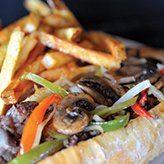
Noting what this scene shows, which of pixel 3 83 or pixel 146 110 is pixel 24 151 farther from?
pixel 146 110

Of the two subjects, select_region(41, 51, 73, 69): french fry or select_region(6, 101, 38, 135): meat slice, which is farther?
select_region(41, 51, 73, 69): french fry

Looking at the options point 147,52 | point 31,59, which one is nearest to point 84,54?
point 31,59

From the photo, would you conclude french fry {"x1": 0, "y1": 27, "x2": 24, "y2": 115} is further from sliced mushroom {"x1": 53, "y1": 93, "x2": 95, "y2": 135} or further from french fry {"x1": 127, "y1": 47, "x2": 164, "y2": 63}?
french fry {"x1": 127, "y1": 47, "x2": 164, "y2": 63}

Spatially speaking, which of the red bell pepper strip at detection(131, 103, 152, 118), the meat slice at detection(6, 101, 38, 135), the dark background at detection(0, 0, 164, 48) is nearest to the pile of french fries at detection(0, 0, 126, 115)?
the meat slice at detection(6, 101, 38, 135)

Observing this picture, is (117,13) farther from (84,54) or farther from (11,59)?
(11,59)

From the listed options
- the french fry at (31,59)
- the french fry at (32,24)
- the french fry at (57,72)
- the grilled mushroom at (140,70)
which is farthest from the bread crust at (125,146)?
the french fry at (32,24)

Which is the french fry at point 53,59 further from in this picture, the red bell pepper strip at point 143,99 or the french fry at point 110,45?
the red bell pepper strip at point 143,99
